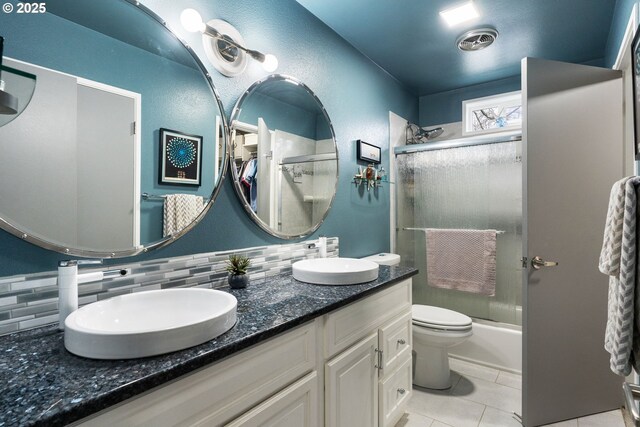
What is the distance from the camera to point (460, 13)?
1939 mm

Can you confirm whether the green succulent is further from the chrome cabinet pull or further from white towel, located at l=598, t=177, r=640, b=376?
white towel, located at l=598, t=177, r=640, b=376

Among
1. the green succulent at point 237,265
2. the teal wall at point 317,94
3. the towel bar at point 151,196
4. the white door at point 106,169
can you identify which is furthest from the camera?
the green succulent at point 237,265

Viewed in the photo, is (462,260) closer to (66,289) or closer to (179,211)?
(179,211)

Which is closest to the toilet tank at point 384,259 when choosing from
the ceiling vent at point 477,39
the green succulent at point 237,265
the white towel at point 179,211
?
the green succulent at point 237,265

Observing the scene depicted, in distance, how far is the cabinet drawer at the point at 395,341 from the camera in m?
1.56

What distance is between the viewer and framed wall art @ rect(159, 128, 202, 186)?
1.25m

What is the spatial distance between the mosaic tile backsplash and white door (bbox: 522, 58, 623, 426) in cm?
138

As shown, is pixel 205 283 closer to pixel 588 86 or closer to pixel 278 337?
pixel 278 337

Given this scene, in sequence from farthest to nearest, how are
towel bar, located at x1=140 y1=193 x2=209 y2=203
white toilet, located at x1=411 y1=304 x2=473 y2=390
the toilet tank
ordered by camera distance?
the toilet tank < white toilet, located at x1=411 y1=304 x2=473 y2=390 < towel bar, located at x1=140 y1=193 x2=209 y2=203

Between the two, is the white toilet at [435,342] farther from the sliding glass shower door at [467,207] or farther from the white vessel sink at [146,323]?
the white vessel sink at [146,323]

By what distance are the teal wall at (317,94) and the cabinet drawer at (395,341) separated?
2.20 ft

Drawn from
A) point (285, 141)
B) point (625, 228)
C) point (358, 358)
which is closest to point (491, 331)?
point (358, 358)

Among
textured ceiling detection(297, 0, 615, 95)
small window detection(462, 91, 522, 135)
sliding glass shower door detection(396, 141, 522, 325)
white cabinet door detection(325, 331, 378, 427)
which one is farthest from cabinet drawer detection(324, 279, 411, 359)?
small window detection(462, 91, 522, 135)

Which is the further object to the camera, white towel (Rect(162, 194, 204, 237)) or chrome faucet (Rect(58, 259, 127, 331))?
white towel (Rect(162, 194, 204, 237))
